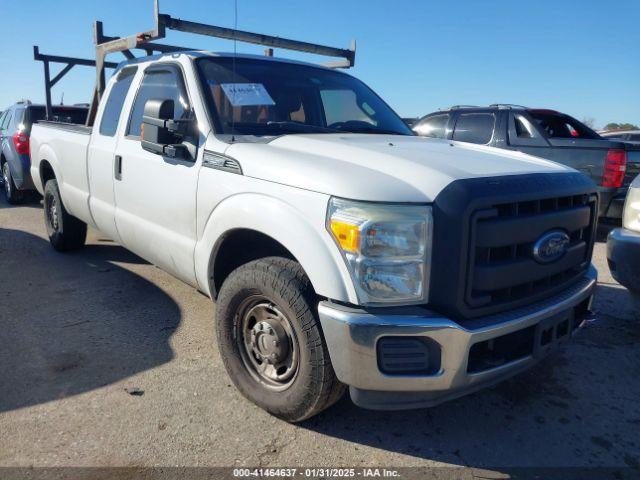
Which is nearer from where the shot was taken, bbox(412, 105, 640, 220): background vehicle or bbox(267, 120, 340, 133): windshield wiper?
bbox(267, 120, 340, 133): windshield wiper

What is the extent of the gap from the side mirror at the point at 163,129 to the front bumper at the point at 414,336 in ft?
5.04

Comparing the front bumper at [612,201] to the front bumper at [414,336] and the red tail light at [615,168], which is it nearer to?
the red tail light at [615,168]

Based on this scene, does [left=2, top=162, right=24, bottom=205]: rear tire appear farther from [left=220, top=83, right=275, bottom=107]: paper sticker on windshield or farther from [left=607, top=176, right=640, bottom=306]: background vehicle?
[left=607, top=176, right=640, bottom=306]: background vehicle

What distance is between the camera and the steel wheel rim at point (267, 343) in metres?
2.60

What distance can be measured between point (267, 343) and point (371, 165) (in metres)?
1.06

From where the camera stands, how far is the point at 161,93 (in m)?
3.70

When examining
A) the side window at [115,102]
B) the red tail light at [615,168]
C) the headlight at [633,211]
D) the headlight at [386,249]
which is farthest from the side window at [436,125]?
the headlight at [386,249]

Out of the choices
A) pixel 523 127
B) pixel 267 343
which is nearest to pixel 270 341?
pixel 267 343

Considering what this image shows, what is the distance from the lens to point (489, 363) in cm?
234

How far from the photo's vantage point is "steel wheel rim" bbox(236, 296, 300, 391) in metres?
2.60

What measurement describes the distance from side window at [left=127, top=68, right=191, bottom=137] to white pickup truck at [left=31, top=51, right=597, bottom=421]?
0.06 feet

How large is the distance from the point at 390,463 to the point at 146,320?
238 centimetres

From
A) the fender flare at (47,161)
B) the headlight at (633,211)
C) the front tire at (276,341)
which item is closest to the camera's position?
the front tire at (276,341)

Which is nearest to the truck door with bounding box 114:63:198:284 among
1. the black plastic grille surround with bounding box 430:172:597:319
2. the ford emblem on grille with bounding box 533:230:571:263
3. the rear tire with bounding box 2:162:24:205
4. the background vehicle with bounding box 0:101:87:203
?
the black plastic grille surround with bounding box 430:172:597:319
